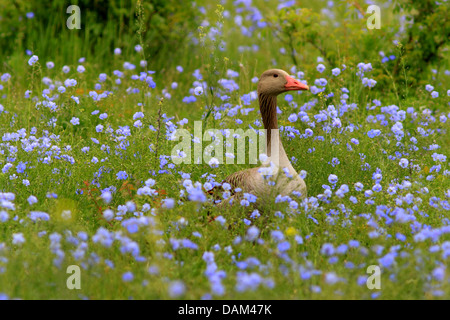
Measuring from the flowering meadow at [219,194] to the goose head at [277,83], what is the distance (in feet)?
2.08

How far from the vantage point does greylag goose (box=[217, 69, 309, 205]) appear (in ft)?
13.7

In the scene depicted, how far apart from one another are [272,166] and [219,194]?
685 millimetres

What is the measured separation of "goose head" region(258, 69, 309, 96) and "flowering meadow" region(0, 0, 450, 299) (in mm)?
635

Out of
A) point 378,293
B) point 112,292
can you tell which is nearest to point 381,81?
point 378,293

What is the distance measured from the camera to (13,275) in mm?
3434

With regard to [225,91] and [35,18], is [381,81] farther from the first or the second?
[35,18]

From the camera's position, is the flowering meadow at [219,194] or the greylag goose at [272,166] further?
the greylag goose at [272,166]

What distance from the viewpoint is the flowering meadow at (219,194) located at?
3.36m

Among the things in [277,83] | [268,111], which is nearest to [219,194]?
[268,111]

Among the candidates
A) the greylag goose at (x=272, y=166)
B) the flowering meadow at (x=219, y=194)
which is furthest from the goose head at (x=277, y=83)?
the flowering meadow at (x=219, y=194)

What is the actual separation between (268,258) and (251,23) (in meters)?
8.19

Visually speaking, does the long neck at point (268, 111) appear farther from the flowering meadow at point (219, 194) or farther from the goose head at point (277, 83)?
the flowering meadow at point (219, 194)

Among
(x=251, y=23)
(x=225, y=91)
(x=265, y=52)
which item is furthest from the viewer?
(x=251, y=23)

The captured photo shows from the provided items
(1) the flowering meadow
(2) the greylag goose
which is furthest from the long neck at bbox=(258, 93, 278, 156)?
(1) the flowering meadow
